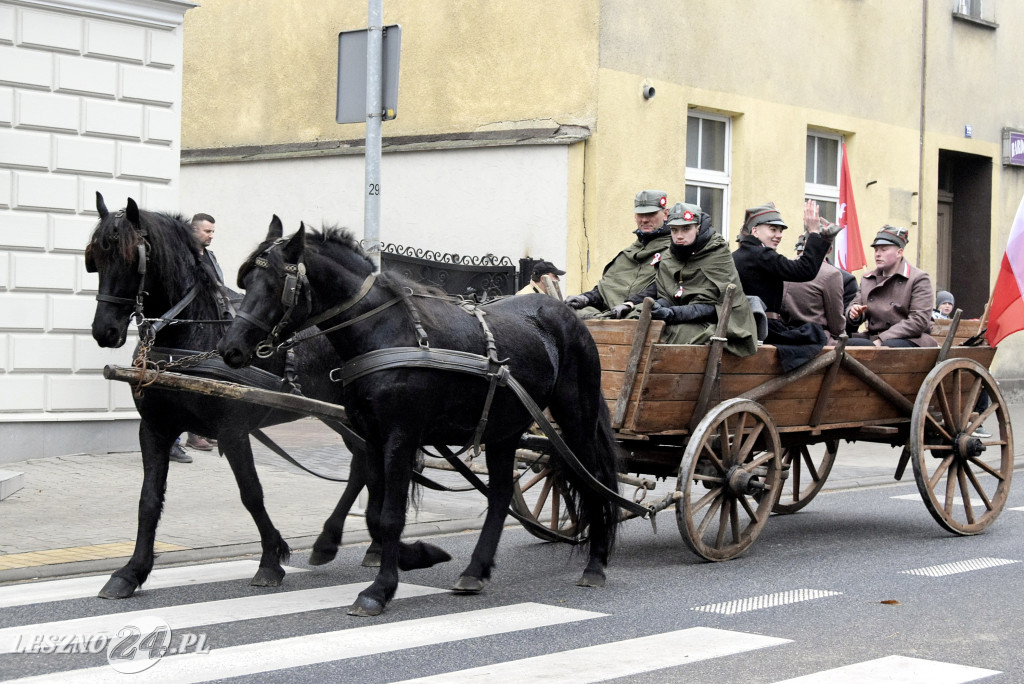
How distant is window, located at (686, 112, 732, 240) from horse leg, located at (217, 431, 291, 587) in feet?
32.5

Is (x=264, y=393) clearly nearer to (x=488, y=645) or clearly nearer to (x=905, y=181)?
(x=488, y=645)

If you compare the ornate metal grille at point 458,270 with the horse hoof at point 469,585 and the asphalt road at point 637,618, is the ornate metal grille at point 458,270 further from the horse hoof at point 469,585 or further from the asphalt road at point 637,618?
the horse hoof at point 469,585

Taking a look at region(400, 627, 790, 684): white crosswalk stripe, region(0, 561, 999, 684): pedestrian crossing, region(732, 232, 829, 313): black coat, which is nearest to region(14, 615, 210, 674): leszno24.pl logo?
region(0, 561, 999, 684): pedestrian crossing

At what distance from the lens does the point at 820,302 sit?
890 cm

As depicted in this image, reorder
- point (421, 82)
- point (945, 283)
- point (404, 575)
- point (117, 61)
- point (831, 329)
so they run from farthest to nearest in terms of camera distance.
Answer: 1. point (945, 283)
2. point (421, 82)
3. point (117, 61)
4. point (831, 329)
5. point (404, 575)

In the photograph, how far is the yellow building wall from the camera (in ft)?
47.2

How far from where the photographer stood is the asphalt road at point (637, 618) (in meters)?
5.11

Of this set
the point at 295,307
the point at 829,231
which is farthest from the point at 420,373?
the point at 829,231

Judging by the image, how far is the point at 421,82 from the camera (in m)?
15.6

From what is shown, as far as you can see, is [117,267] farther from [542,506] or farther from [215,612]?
[542,506]

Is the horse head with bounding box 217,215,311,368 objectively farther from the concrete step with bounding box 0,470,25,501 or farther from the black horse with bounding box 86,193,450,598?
the concrete step with bounding box 0,470,25,501

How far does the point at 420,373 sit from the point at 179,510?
12.2 feet

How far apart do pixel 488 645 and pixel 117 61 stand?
7.95 metres

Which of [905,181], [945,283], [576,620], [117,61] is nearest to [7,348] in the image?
[117,61]
